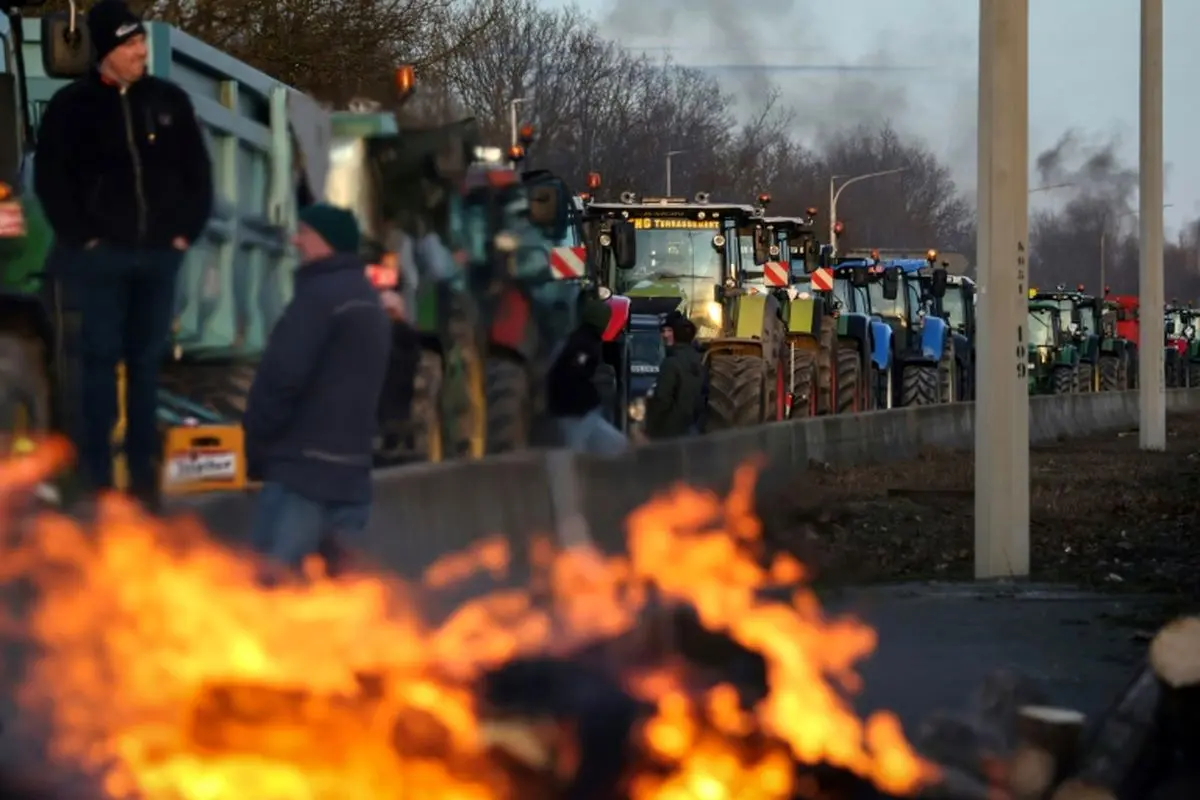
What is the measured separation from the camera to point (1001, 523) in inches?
577

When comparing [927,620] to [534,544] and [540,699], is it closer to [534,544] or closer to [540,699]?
[534,544]

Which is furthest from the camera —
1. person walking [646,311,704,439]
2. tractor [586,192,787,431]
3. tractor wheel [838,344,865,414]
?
tractor wheel [838,344,865,414]

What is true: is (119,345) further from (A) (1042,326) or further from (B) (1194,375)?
(B) (1194,375)

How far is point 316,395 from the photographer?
8305 millimetres

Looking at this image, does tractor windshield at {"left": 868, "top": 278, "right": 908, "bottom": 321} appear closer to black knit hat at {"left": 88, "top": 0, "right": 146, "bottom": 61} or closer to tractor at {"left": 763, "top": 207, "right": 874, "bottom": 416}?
tractor at {"left": 763, "top": 207, "right": 874, "bottom": 416}

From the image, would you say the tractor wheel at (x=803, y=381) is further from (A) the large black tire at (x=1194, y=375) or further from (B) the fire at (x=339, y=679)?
(A) the large black tire at (x=1194, y=375)

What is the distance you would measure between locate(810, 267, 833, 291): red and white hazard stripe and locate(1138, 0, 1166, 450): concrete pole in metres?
4.03

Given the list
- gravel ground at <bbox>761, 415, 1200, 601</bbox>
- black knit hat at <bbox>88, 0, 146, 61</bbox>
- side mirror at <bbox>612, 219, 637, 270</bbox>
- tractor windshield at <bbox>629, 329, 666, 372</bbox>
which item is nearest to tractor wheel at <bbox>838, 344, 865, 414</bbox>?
gravel ground at <bbox>761, 415, 1200, 601</bbox>

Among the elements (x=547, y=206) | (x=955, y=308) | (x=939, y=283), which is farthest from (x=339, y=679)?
(x=955, y=308)

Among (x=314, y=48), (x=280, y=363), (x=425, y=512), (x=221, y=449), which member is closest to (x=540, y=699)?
(x=280, y=363)

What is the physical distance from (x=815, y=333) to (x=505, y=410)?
47.2 feet

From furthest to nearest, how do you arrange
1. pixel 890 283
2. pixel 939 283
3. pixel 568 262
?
pixel 939 283, pixel 890 283, pixel 568 262

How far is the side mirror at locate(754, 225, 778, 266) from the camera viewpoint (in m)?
27.2

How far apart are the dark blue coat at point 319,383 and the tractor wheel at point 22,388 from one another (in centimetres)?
228
